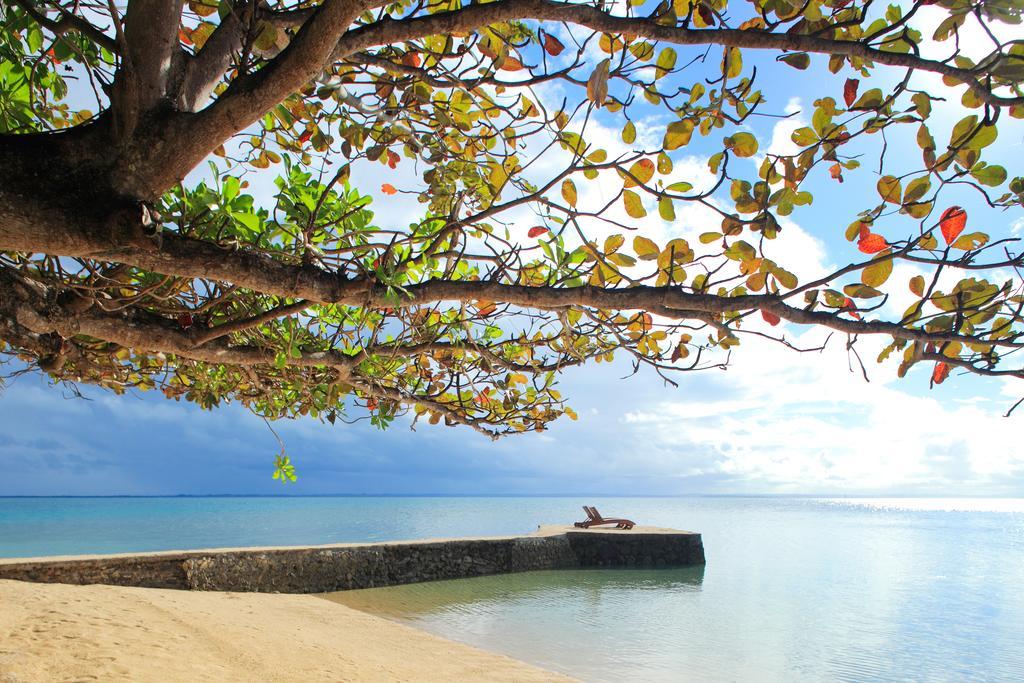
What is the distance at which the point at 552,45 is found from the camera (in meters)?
2.02

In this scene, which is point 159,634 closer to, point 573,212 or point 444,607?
point 573,212

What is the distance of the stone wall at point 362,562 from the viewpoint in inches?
306

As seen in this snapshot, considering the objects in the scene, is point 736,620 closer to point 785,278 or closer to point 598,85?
point 785,278

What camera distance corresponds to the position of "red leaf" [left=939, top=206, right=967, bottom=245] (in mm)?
1572

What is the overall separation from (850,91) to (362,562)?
10.8m

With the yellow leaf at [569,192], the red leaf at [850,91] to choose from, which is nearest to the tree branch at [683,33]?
the red leaf at [850,91]

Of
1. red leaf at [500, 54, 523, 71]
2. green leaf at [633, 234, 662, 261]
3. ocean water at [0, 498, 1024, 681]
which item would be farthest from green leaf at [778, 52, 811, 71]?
ocean water at [0, 498, 1024, 681]

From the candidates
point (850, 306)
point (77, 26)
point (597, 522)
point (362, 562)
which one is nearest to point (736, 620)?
point (597, 522)

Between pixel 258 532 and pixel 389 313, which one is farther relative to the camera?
pixel 258 532

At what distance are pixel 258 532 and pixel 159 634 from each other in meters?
28.0

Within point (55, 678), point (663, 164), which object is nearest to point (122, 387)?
point (55, 678)

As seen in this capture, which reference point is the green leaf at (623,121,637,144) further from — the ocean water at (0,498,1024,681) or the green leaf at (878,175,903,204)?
the ocean water at (0,498,1024,681)

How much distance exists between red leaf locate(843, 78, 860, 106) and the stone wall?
8987 mm

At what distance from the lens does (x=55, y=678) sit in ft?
9.78
